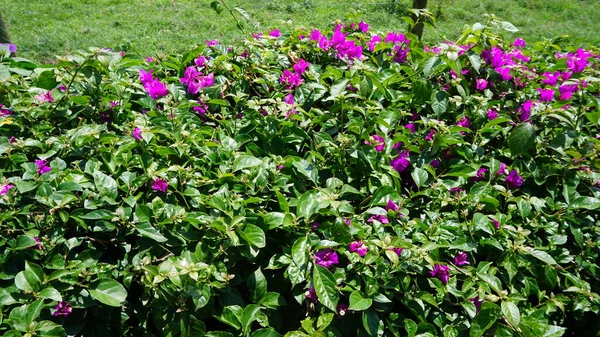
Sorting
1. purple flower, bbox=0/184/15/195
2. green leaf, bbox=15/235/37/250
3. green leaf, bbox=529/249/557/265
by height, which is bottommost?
green leaf, bbox=529/249/557/265

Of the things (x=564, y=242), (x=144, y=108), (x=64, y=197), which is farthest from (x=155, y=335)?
(x=564, y=242)

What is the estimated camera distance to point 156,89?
77.5 inches

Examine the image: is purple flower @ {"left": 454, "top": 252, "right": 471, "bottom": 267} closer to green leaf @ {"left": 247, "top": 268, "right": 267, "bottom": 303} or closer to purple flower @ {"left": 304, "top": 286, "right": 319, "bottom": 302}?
purple flower @ {"left": 304, "top": 286, "right": 319, "bottom": 302}

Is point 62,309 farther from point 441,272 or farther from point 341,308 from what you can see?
point 441,272

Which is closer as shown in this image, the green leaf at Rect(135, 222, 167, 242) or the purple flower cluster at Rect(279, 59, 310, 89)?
the green leaf at Rect(135, 222, 167, 242)

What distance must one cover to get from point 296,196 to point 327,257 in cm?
25

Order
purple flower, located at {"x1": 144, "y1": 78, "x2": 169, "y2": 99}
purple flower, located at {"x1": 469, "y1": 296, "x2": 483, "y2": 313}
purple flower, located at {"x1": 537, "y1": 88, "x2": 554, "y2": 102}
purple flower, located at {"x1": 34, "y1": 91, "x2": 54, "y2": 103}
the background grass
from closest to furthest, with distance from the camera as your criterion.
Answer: purple flower, located at {"x1": 469, "y1": 296, "x2": 483, "y2": 313}, purple flower, located at {"x1": 34, "y1": 91, "x2": 54, "y2": 103}, purple flower, located at {"x1": 144, "y1": 78, "x2": 169, "y2": 99}, purple flower, located at {"x1": 537, "y1": 88, "x2": 554, "y2": 102}, the background grass

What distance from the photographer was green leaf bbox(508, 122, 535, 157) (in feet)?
5.82

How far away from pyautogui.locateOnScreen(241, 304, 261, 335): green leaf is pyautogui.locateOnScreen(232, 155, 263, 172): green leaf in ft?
1.37

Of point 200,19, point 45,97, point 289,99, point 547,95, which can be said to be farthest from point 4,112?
point 200,19

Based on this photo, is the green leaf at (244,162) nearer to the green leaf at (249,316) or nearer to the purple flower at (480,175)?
the green leaf at (249,316)

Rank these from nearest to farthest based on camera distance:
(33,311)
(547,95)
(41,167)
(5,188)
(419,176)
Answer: (33,311) < (5,188) < (41,167) < (419,176) < (547,95)

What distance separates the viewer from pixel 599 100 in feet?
6.17

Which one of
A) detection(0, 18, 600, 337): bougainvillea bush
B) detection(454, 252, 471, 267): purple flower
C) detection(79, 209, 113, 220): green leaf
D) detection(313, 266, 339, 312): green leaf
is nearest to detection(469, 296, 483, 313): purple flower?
detection(0, 18, 600, 337): bougainvillea bush
